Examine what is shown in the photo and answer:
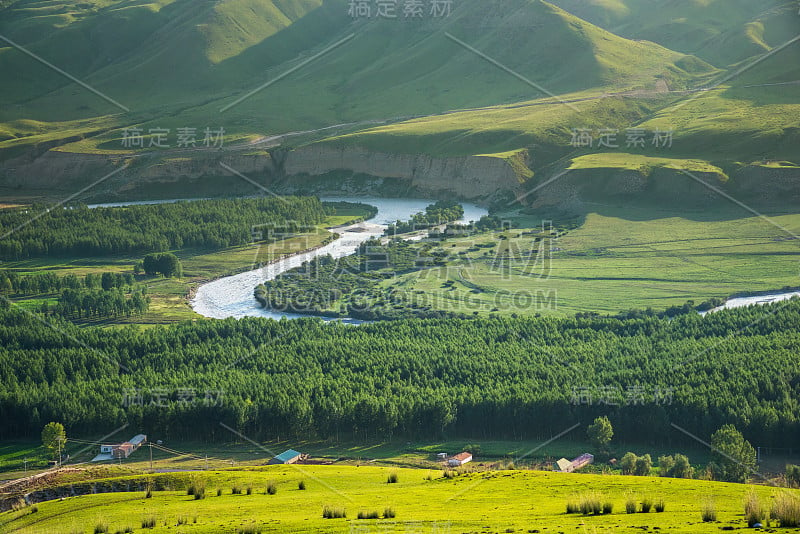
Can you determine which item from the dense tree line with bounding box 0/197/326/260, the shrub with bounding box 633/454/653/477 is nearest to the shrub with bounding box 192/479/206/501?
the shrub with bounding box 633/454/653/477

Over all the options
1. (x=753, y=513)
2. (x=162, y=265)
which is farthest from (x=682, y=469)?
(x=162, y=265)

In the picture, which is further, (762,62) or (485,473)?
(762,62)

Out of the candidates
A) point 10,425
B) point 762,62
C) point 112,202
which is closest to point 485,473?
point 10,425

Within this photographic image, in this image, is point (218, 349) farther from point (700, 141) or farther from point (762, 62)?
point (762, 62)

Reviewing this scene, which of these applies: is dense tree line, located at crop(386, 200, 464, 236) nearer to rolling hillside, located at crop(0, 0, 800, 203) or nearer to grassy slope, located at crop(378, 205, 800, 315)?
grassy slope, located at crop(378, 205, 800, 315)

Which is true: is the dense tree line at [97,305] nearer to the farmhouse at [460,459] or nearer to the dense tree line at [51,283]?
the dense tree line at [51,283]
